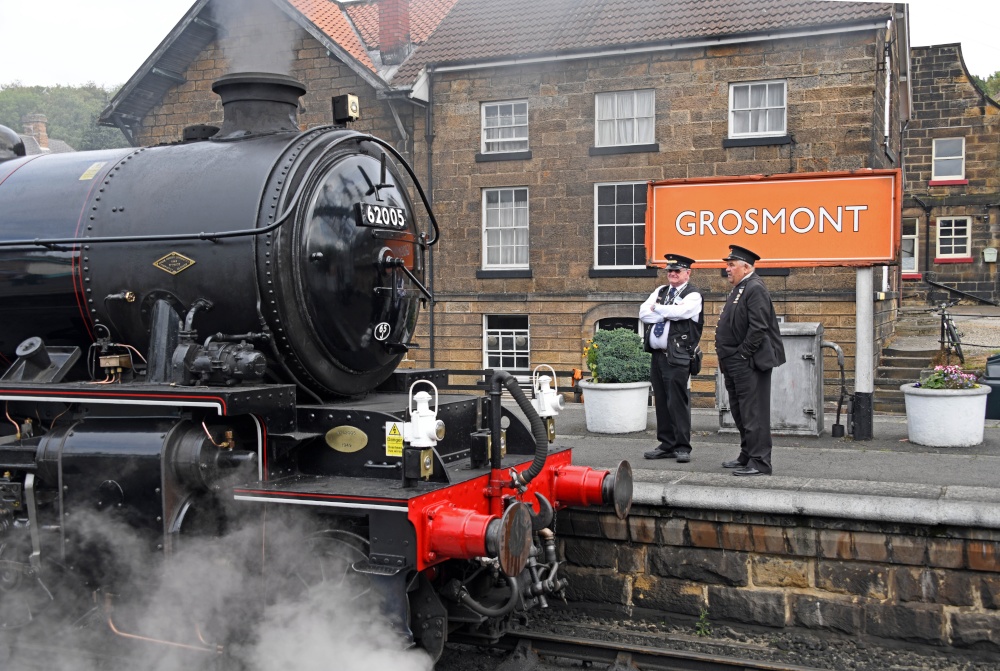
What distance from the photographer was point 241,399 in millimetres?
4020

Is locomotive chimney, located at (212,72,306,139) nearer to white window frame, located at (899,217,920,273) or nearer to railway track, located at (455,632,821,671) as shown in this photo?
railway track, located at (455,632,821,671)

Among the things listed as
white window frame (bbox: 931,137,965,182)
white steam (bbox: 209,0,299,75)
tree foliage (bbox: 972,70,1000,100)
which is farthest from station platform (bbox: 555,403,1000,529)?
tree foliage (bbox: 972,70,1000,100)

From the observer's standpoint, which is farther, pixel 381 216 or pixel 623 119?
pixel 623 119

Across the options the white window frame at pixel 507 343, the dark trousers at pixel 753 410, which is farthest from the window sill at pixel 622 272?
the dark trousers at pixel 753 410

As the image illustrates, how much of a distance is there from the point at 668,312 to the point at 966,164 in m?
20.0

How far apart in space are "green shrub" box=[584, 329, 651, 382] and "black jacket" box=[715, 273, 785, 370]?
2.04 metres

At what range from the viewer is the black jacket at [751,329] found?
6180 mm

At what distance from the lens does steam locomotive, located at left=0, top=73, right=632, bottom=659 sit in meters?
4.12

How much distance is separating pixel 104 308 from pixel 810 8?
11.7 meters

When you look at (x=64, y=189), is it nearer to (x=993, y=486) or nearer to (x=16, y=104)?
(x=993, y=486)

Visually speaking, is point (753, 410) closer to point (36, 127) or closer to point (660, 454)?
point (660, 454)

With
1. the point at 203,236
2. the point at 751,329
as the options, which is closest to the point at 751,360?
the point at 751,329

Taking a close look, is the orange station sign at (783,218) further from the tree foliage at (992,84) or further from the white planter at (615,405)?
the tree foliage at (992,84)

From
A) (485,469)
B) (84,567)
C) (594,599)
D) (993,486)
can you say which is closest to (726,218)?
(993,486)
